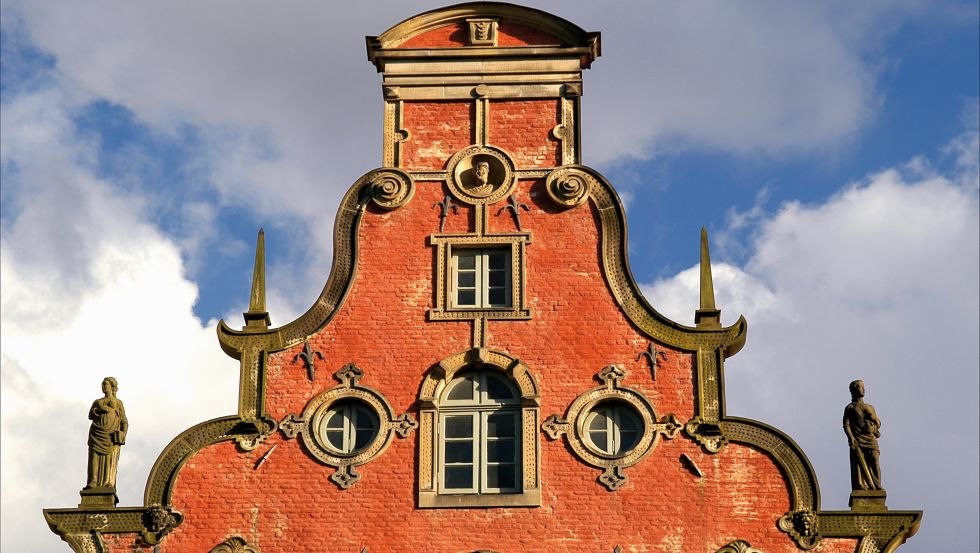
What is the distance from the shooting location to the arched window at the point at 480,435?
27.7 meters

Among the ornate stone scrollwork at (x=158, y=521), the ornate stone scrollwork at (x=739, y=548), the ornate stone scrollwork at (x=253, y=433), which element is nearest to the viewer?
the ornate stone scrollwork at (x=739, y=548)

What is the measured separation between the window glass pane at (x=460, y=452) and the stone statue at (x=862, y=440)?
17.3ft

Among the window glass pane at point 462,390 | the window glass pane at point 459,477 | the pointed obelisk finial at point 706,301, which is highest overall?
the pointed obelisk finial at point 706,301

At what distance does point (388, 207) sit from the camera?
97.2 ft

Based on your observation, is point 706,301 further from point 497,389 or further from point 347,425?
point 347,425

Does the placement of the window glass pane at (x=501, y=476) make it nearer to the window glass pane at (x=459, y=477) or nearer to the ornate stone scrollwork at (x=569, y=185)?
the window glass pane at (x=459, y=477)

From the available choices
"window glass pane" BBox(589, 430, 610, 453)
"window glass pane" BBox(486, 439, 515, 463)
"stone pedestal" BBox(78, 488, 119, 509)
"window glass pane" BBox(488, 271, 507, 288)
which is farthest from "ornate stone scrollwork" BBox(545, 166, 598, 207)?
"stone pedestal" BBox(78, 488, 119, 509)

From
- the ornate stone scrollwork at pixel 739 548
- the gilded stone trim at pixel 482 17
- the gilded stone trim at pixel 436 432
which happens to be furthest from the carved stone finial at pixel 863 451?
the gilded stone trim at pixel 482 17

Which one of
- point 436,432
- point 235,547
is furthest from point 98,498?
point 436,432

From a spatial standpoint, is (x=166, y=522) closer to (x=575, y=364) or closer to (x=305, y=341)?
(x=305, y=341)

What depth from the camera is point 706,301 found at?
28750 mm

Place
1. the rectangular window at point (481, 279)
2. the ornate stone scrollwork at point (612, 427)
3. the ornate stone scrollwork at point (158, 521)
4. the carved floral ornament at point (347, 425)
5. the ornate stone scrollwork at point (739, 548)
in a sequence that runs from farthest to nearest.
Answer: the rectangular window at point (481, 279)
the carved floral ornament at point (347, 425)
the ornate stone scrollwork at point (612, 427)
the ornate stone scrollwork at point (158, 521)
the ornate stone scrollwork at point (739, 548)

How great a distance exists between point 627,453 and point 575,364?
1.55 metres

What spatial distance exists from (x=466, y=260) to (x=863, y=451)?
6395 millimetres
